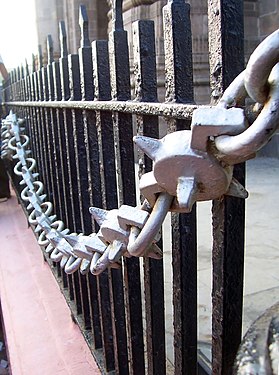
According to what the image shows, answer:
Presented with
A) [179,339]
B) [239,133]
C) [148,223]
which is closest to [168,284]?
[179,339]

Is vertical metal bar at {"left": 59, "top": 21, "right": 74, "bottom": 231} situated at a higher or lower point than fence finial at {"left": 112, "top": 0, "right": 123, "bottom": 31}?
lower

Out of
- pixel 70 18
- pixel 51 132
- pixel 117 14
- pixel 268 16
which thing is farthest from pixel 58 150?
pixel 70 18

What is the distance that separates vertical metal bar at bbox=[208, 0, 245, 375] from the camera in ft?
2.29

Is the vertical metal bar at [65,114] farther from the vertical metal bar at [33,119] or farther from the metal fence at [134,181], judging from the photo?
the vertical metal bar at [33,119]

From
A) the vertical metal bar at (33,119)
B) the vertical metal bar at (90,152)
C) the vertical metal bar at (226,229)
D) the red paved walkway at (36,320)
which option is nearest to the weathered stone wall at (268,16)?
the vertical metal bar at (33,119)

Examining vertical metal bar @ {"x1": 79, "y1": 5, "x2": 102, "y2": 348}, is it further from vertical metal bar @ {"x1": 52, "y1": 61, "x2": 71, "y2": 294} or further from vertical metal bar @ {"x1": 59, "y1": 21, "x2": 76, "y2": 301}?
vertical metal bar @ {"x1": 52, "y1": 61, "x2": 71, "y2": 294}

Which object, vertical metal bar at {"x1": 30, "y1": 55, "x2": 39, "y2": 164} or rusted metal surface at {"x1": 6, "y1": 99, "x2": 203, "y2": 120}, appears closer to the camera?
rusted metal surface at {"x1": 6, "y1": 99, "x2": 203, "y2": 120}

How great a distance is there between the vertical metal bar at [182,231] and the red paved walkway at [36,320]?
0.79m

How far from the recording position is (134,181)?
1215mm

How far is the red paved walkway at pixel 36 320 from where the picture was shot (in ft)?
5.71

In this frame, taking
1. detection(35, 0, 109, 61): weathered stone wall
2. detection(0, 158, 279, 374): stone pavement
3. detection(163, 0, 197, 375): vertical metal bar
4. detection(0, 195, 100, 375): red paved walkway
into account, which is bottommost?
detection(0, 195, 100, 375): red paved walkway

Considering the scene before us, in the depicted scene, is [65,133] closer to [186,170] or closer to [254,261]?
[254,261]

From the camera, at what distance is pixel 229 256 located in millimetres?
785

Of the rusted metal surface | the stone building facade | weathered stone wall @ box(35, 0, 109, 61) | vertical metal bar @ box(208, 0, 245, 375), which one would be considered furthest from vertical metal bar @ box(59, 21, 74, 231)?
weathered stone wall @ box(35, 0, 109, 61)
